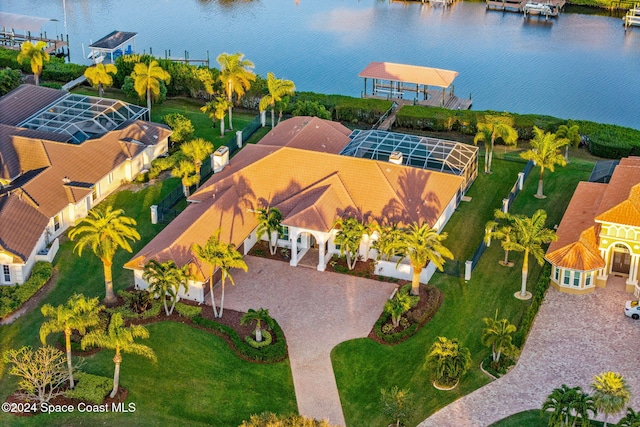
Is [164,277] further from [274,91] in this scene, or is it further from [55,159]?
[274,91]

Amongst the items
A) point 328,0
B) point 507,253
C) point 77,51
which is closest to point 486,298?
point 507,253

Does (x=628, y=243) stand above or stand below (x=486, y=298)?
above

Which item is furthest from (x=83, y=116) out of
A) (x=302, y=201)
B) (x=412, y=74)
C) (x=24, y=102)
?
(x=412, y=74)

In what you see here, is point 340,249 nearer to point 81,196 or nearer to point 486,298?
point 486,298

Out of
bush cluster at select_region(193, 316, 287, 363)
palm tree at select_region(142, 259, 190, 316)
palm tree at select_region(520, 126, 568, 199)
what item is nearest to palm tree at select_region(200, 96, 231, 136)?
palm tree at select_region(520, 126, 568, 199)

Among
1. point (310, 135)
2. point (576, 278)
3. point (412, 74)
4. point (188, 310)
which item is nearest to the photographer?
point (188, 310)

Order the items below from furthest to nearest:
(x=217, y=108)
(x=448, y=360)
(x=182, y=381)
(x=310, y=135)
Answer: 1. (x=217, y=108)
2. (x=310, y=135)
3. (x=182, y=381)
4. (x=448, y=360)

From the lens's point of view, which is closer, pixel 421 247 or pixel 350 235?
pixel 421 247
